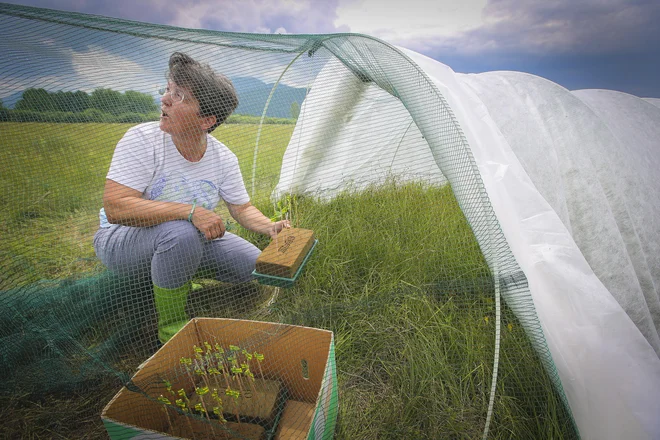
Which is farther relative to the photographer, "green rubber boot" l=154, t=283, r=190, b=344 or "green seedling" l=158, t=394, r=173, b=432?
"green rubber boot" l=154, t=283, r=190, b=344

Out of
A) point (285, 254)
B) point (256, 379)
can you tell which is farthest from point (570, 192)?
point (256, 379)

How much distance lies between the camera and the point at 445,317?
67.6 inches

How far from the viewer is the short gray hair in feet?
5.07

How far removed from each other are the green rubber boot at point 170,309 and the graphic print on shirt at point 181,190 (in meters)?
0.39

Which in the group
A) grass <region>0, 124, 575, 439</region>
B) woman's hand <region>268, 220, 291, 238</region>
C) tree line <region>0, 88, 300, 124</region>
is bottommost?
grass <region>0, 124, 575, 439</region>

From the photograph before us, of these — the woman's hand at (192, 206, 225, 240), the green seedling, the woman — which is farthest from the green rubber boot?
the green seedling

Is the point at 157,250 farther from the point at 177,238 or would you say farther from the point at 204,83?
the point at 204,83

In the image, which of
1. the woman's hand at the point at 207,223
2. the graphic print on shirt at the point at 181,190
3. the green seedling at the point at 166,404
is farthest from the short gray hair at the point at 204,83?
the green seedling at the point at 166,404

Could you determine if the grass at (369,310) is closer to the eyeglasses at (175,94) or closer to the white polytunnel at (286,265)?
the white polytunnel at (286,265)

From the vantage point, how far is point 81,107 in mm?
1559

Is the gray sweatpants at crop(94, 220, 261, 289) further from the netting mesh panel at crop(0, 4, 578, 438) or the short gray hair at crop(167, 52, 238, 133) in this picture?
the short gray hair at crop(167, 52, 238, 133)

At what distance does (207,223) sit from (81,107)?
27.6 inches

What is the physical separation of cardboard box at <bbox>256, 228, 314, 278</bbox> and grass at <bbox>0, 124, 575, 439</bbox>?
345 millimetres

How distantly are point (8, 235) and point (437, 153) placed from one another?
6.41 feet
